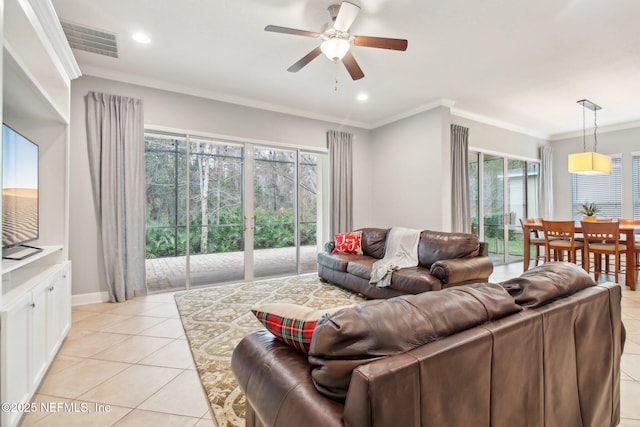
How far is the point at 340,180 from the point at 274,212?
1.36 m

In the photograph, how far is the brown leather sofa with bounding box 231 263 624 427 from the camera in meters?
0.78

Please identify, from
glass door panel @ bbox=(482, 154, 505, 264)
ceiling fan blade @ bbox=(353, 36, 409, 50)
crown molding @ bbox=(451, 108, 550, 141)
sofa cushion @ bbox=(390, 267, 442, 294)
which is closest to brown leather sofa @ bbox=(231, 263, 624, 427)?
sofa cushion @ bbox=(390, 267, 442, 294)

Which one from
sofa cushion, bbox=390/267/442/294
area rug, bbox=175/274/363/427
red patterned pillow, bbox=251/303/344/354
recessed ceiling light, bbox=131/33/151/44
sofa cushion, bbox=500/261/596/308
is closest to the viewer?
red patterned pillow, bbox=251/303/344/354

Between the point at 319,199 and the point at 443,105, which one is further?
the point at 319,199

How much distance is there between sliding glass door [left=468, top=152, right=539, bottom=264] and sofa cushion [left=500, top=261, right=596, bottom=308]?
4.59 m

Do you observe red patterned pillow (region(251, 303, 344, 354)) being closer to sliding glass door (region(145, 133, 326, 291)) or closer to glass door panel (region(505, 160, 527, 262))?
sliding glass door (region(145, 133, 326, 291))

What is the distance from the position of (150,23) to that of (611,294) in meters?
3.94

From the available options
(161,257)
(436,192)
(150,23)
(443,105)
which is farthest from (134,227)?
(443,105)

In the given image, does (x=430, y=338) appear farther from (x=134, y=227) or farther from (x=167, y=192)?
(x=167, y=192)

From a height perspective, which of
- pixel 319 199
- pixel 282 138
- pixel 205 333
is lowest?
pixel 205 333

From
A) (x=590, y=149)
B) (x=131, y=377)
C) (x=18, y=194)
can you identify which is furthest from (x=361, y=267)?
(x=590, y=149)

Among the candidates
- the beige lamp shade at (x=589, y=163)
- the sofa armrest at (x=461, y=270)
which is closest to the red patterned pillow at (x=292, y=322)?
the sofa armrest at (x=461, y=270)

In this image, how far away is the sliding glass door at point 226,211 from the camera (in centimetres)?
432

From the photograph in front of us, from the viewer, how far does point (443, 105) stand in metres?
4.76
